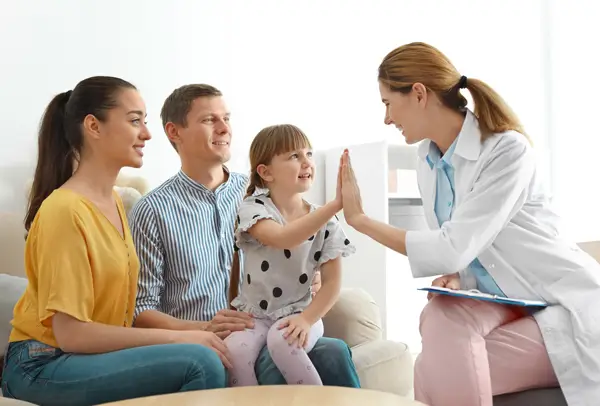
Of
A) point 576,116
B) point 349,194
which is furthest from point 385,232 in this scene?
point 576,116

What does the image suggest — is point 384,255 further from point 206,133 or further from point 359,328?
point 206,133

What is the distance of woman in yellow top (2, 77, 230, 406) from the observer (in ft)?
4.90

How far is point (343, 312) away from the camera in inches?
89.4

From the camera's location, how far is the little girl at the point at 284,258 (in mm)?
1725

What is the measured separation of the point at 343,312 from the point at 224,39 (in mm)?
1768

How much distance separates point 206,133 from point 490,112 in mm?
783

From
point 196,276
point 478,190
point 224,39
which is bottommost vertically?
point 196,276

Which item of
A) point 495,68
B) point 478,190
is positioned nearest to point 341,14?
point 495,68

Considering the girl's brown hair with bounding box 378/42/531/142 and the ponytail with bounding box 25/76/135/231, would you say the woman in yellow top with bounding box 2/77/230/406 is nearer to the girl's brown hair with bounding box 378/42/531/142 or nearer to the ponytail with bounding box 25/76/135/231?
the ponytail with bounding box 25/76/135/231

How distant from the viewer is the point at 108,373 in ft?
4.83

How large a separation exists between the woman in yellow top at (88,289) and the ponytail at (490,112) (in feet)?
2.67

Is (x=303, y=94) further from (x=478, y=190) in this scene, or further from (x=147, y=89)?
(x=478, y=190)

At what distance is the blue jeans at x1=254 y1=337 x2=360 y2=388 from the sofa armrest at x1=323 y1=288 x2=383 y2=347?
44 centimetres

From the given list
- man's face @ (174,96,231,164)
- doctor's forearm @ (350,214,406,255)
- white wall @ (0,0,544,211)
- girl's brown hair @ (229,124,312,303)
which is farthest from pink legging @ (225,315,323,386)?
white wall @ (0,0,544,211)
